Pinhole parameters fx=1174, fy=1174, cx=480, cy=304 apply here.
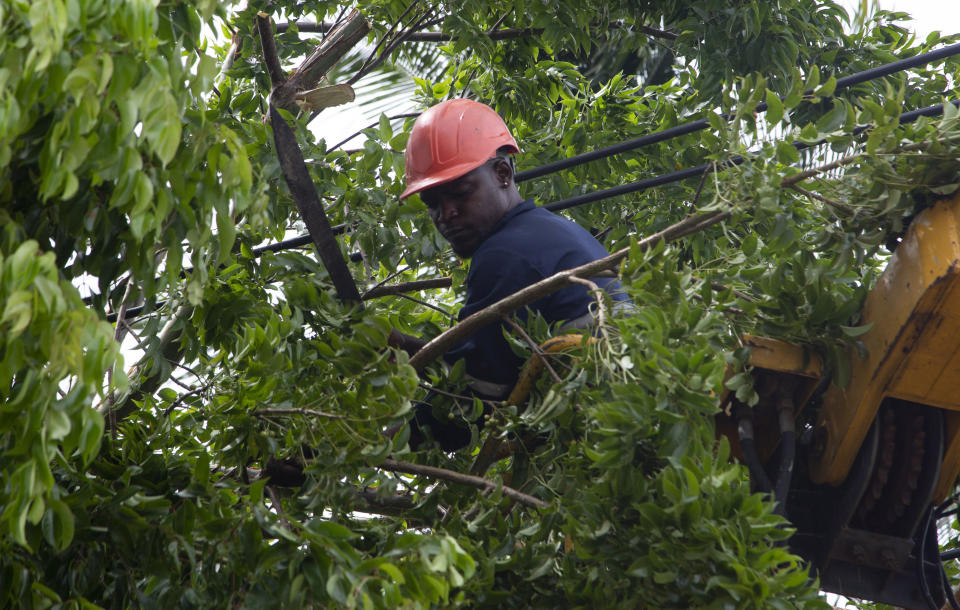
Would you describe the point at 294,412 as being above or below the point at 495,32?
below

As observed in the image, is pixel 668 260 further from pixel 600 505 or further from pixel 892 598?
pixel 892 598

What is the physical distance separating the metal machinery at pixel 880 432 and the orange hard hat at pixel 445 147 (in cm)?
181

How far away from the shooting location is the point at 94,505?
13.4 ft

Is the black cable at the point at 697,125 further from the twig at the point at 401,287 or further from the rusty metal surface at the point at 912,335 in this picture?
the rusty metal surface at the point at 912,335

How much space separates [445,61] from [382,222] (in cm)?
441

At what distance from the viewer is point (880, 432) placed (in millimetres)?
4434

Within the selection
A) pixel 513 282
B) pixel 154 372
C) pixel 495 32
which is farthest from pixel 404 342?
pixel 495 32

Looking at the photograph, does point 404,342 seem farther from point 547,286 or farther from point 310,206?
point 547,286

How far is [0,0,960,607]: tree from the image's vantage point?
288 centimetres

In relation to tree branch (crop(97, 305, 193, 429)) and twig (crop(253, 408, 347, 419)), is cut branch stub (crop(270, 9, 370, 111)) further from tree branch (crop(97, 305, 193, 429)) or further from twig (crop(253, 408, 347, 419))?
twig (crop(253, 408, 347, 419))

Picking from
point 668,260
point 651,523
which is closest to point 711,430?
point 651,523

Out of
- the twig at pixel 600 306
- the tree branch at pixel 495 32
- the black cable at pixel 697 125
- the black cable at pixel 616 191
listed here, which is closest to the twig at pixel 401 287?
the black cable at pixel 616 191

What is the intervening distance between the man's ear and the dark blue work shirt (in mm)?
546

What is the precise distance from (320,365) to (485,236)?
4.62 feet
